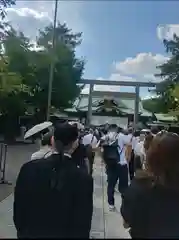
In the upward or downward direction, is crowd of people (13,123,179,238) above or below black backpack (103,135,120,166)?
above

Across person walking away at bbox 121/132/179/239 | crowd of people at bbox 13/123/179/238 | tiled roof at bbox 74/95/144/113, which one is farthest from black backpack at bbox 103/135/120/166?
tiled roof at bbox 74/95/144/113

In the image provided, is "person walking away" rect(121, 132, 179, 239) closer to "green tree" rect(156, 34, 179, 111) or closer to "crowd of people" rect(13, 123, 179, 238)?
"crowd of people" rect(13, 123, 179, 238)

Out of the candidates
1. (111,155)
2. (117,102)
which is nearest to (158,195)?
(111,155)

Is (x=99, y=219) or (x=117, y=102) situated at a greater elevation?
(x=117, y=102)

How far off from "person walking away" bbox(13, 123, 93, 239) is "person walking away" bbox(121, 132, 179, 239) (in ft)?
0.94

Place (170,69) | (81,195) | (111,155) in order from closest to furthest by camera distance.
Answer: (81,195) < (111,155) < (170,69)

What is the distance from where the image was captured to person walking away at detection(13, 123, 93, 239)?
2.77 m

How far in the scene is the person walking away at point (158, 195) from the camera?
2.65m

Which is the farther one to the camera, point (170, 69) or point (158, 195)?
point (170, 69)

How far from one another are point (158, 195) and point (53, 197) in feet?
2.23

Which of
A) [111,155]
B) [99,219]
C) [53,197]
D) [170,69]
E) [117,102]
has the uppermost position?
[170,69]

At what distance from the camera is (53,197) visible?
9.29 ft

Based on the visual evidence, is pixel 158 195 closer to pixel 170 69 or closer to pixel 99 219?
pixel 99 219

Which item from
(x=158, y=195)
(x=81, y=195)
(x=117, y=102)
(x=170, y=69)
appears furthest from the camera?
(x=117, y=102)
